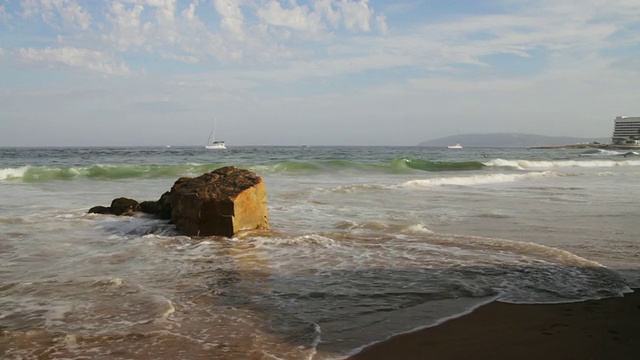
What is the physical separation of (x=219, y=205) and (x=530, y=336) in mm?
4795

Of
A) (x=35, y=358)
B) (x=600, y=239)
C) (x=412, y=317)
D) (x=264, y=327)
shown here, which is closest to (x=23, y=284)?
(x=35, y=358)

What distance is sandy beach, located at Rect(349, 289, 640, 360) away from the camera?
3.15 metres

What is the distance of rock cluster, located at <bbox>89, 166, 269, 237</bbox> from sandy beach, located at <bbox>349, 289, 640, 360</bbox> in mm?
4103

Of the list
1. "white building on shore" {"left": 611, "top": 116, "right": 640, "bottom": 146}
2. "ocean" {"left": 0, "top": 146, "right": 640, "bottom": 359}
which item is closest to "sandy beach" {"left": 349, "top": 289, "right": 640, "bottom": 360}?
"ocean" {"left": 0, "top": 146, "right": 640, "bottom": 359}

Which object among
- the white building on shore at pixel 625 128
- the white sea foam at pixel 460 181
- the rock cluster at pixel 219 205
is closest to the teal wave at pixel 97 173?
the white sea foam at pixel 460 181

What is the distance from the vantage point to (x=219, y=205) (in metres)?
7.25

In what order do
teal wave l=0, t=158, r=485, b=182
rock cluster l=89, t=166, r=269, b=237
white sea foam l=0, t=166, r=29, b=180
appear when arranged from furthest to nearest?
1. teal wave l=0, t=158, r=485, b=182
2. white sea foam l=0, t=166, r=29, b=180
3. rock cluster l=89, t=166, r=269, b=237

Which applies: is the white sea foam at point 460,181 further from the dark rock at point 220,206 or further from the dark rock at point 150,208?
the dark rock at point 220,206

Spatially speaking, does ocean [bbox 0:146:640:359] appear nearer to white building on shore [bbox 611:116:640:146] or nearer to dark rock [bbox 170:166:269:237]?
dark rock [bbox 170:166:269:237]

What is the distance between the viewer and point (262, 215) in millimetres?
7727

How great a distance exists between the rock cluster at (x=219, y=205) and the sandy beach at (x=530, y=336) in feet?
13.5

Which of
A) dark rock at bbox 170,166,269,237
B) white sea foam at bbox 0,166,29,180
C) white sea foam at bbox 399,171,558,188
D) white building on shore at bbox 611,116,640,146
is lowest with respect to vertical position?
white sea foam at bbox 399,171,558,188

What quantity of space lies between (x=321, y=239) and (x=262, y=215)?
4.03 feet

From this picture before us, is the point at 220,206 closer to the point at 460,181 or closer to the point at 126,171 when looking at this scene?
the point at 460,181
